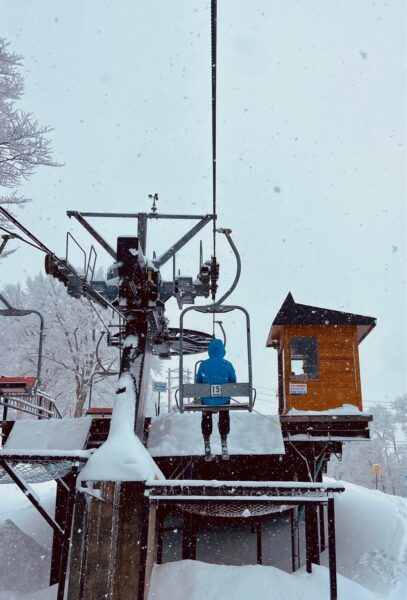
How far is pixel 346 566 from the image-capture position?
12445 mm

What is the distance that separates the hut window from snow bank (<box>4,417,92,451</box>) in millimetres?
6098

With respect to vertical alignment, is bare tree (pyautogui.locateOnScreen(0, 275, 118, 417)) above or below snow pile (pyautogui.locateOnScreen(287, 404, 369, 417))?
above

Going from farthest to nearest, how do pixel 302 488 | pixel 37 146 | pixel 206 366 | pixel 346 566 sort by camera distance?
1. pixel 37 146
2. pixel 346 566
3. pixel 206 366
4. pixel 302 488

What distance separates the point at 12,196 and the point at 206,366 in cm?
1233

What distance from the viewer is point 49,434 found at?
926cm

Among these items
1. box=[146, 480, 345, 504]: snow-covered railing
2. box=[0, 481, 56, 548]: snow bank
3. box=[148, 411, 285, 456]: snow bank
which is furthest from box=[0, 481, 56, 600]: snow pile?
box=[146, 480, 345, 504]: snow-covered railing

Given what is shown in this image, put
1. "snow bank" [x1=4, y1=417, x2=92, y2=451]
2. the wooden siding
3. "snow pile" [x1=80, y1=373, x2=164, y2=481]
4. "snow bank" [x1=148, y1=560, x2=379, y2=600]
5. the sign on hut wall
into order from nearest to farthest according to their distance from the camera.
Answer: "snow pile" [x1=80, y1=373, x2=164, y2=481]
"snow bank" [x1=148, y1=560, x2=379, y2=600]
"snow bank" [x1=4, y1=417, x2=92, y2=451]
the wooden siding
the sign on hut wall

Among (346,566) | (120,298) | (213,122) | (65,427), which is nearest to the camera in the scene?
(213,122)

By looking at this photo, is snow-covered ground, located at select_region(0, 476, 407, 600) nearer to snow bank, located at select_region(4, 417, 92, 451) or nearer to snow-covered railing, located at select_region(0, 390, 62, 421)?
snow bank, located at select_region(4, 417, 92, 451)

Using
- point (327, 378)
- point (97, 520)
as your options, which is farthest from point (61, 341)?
point (97, 520)

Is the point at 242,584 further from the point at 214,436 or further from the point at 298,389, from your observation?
the point at 298,389

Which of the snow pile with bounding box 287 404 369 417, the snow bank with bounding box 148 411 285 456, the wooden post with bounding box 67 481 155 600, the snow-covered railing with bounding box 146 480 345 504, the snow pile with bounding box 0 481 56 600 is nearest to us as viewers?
the snow-covered railing with bounding box 146 480 345 504

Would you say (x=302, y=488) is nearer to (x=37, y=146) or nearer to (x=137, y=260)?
(x=137, y=260)

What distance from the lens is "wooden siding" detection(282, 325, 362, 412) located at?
490 inches
